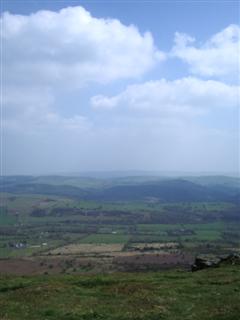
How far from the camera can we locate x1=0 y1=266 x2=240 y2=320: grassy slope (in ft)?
73.3

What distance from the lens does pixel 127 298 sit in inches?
1025

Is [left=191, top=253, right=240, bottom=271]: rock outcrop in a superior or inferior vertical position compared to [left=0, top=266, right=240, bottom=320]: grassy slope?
inferior

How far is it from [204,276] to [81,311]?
13794mm

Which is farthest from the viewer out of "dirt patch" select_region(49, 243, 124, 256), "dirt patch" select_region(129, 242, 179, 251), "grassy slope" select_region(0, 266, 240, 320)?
"dirt patch" select_region(129, 242, 179, 251)

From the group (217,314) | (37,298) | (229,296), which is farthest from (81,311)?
(229,296)

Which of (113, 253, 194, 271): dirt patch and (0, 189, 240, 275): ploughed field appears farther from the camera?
(113, 253, 194, 271): dirt patch

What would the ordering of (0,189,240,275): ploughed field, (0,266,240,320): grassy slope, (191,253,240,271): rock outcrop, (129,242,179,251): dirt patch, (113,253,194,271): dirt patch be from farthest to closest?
(129,242,179,251): dirt patch < (113,253,194,271): dirt patch < (0,189,240,275): ploughed field < (191,253,240,271): rock outcrop < (0,266,240,320): grassy slope

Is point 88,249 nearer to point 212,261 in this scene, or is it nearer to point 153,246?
point 153,246

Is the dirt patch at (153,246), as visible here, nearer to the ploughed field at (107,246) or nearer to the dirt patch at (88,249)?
the ploughed field at (107,246)

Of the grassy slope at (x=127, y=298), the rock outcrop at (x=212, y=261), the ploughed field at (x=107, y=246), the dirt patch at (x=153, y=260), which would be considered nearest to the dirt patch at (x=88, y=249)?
the ploughed field at (x=107, y=246)

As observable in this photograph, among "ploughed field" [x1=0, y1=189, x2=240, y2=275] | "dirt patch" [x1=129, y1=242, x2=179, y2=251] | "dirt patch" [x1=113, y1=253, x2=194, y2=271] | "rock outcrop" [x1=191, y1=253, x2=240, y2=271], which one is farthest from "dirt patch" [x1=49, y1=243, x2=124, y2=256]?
"rock outcrop" [x1=191, y1=253, x2=240, y2=271]

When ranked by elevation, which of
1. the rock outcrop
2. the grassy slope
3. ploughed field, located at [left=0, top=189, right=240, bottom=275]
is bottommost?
ploughed field, located at [left=0, top=189, right=240, bottom=275]

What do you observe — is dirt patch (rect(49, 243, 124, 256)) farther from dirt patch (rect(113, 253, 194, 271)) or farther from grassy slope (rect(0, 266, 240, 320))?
grassy slope (rect(0, 266, 240, 320))

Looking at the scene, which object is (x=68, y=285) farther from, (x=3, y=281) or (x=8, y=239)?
(x=8, y=239)
